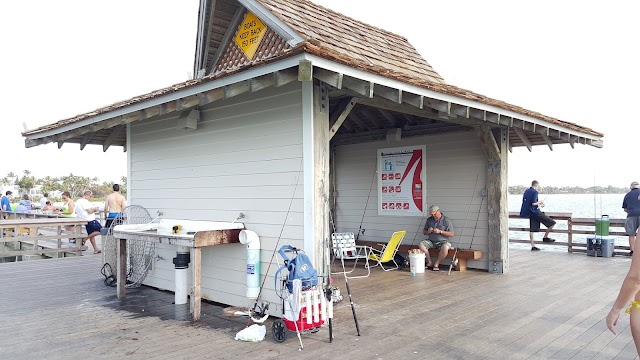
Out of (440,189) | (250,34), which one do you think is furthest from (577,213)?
(250,34)

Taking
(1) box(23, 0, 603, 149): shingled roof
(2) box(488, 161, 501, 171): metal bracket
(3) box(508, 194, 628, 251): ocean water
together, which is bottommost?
(3) box(508, 194, 628, 251): ocean water

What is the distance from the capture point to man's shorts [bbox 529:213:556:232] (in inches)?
396

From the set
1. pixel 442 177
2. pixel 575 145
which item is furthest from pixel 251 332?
pixel 575 145

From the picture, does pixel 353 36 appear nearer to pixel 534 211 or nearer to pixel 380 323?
pixel 380 323


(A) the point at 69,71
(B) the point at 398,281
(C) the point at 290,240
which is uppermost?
(A) the point at 69,71

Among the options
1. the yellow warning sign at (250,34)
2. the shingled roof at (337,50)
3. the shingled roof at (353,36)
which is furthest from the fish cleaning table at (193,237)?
the yellow warning sign at (250,34)

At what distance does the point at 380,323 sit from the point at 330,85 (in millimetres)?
2444

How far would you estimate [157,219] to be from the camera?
6.64 metres

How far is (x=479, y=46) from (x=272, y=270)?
18.3 metres

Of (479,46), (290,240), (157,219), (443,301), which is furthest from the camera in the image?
(479,46)

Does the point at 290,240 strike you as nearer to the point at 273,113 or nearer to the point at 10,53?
the point at 273,113

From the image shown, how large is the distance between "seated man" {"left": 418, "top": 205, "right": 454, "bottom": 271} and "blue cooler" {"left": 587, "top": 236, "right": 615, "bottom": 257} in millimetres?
3921

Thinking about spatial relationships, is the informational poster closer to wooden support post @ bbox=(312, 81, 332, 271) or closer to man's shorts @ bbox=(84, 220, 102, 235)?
wooden support post @ bbox=(312, 81, 332, 271)

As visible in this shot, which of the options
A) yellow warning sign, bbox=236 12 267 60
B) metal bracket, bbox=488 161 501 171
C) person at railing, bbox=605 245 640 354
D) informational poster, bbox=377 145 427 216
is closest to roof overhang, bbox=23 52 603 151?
metal bracket, bbox=488 161 501 171
